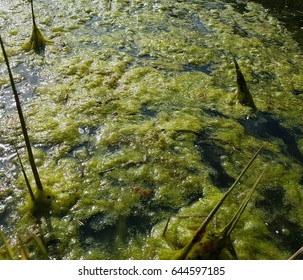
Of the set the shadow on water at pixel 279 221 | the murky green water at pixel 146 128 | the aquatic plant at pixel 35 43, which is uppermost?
the aquatic plant at pixel 35 43

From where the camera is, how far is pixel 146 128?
2607mm

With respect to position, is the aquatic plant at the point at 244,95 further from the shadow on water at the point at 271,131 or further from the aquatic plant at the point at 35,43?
the aquatic plant at the point at 35,43

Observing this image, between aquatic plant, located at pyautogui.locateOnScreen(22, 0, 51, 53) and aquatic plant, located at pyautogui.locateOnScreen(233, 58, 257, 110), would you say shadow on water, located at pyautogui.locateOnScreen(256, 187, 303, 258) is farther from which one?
aquatic plant, located at pyautogui.locateOnScreen(22, 0, 51, 53)

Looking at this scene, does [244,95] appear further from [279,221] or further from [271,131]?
[279,221]

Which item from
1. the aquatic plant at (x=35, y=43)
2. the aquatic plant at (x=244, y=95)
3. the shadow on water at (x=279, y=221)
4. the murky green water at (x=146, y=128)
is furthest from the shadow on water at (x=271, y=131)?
the aquatic plant at (x=35, y=43)

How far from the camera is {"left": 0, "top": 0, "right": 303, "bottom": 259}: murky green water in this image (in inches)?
76.6

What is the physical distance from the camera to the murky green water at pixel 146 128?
1945mm

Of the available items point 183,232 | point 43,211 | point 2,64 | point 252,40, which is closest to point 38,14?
point 2,64

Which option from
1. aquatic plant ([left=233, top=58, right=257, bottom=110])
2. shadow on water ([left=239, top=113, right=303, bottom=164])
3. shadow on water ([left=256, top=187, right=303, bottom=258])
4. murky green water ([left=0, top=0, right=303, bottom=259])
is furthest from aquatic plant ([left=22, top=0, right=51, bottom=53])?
shadow on water ([left=256, top=187, right=303, bottom=258])

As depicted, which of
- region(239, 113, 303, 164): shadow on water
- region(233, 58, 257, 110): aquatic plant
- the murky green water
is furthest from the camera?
region(233, 58, 257, 110): aquatic plant

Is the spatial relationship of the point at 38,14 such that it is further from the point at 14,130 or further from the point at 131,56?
the point at 14,130

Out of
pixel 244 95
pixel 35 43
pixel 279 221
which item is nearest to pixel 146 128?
pixel 244 95

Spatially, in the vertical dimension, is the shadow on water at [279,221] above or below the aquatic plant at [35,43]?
below

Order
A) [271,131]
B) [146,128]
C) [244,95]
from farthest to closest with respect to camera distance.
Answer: [244,95]
[271,131]
[146,128]
